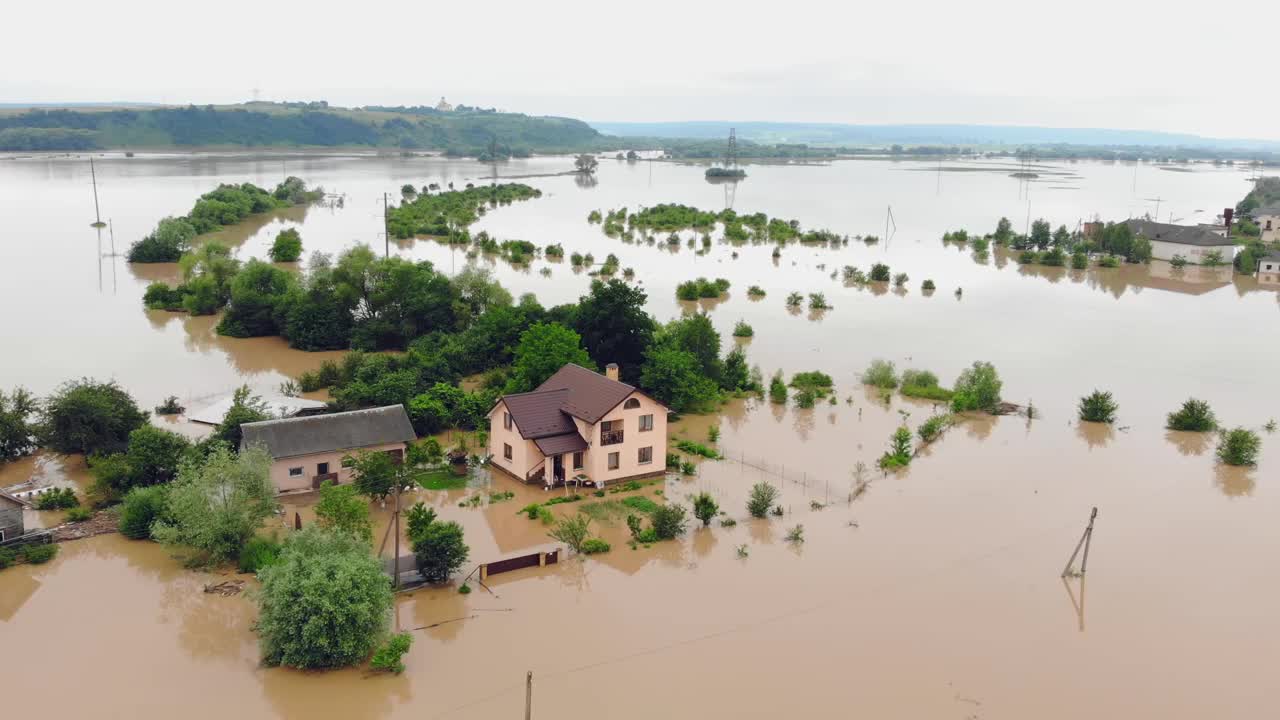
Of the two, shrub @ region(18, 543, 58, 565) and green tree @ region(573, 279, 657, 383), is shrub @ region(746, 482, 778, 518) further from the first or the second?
shrub @ region(18, 543, 58, 565)

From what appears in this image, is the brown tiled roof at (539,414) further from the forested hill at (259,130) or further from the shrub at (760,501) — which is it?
the forested hill at (259,130)

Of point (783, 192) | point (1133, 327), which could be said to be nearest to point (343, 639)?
point (1133, 327)

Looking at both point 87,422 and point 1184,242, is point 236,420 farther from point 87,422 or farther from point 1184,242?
point 1184,242

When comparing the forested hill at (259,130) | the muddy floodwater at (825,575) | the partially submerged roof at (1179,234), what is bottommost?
the muddy floodwater at (825,575)

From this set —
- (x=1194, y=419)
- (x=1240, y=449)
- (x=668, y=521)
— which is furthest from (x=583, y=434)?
(x=1194, y=419)

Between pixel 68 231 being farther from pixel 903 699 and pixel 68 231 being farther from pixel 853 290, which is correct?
pixel 903 699

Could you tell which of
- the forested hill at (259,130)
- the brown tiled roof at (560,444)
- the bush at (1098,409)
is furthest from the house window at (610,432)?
the forested hill at (259,130)
